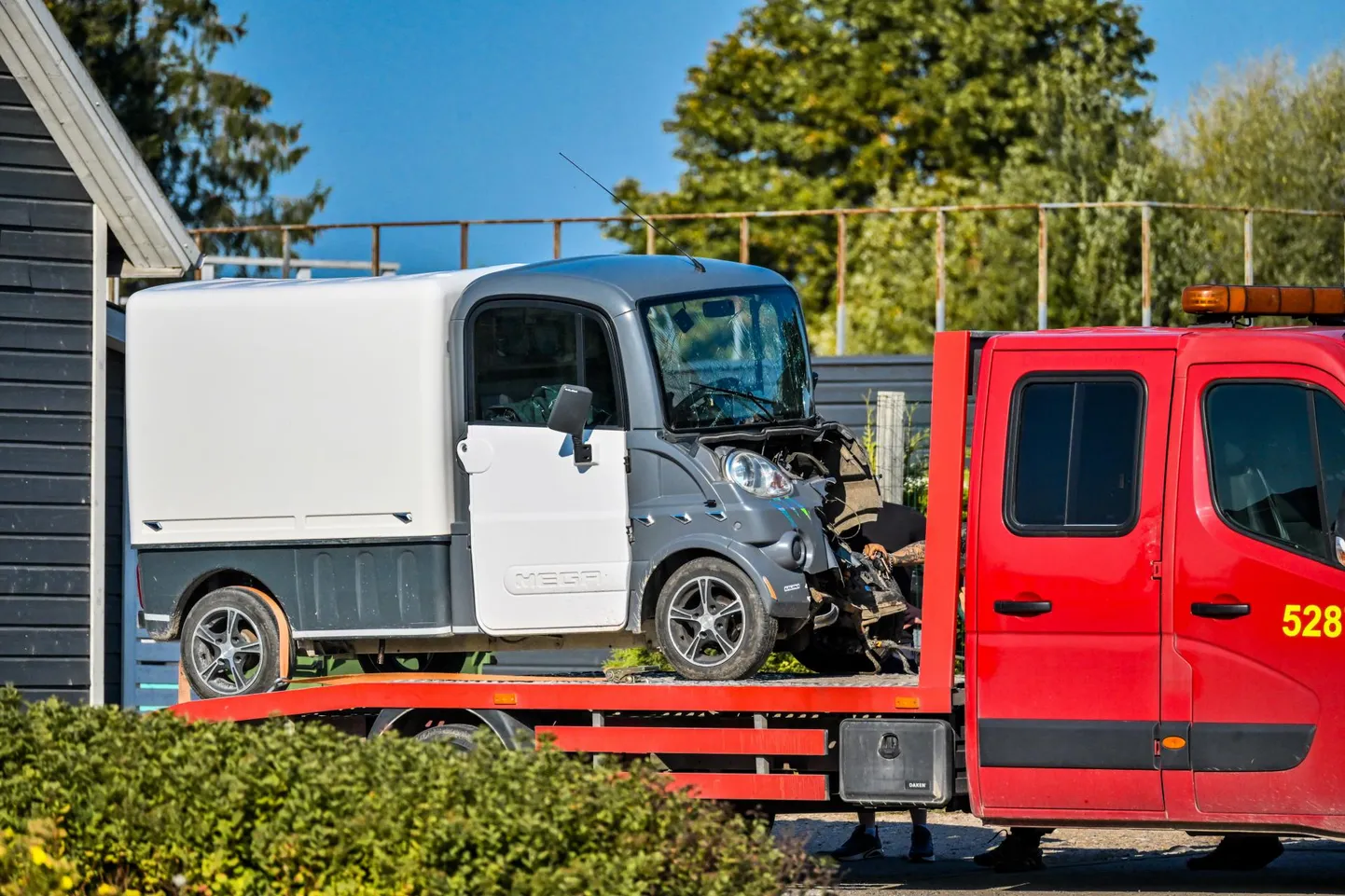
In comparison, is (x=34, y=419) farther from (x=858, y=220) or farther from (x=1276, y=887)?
(x=858, y=220)

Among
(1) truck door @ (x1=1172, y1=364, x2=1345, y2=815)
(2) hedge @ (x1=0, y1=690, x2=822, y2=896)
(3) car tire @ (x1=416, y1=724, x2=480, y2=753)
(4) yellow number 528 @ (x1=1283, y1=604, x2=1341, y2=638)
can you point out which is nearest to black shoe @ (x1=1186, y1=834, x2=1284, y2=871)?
(1) truck door @ (x1=1172, y1=364, x2=1345, y2=815)

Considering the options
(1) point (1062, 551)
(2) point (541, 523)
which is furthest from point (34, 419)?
(1) point (1062, 551)

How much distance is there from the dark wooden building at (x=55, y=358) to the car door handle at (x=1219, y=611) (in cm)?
664

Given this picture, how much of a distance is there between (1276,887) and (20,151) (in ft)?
26.6

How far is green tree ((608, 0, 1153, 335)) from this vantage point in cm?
3688

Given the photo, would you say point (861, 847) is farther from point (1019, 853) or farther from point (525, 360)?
point (525, 360)

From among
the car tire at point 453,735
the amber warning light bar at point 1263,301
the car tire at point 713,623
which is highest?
the amber warning light bar at point 1263,301

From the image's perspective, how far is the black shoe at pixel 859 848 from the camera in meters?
10.0

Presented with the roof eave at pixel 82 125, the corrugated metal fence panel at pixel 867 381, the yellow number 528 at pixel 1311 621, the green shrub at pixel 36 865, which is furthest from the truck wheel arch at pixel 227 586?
the corrugated metal fence panel at pixel 867 381

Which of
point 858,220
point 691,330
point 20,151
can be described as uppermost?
point 858,220

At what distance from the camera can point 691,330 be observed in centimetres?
862

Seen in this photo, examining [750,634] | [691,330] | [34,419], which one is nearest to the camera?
[750,634]

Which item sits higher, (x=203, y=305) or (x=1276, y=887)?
(x=203, y=305)

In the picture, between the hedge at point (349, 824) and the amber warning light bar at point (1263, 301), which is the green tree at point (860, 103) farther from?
the hedge at point (349, 824)
